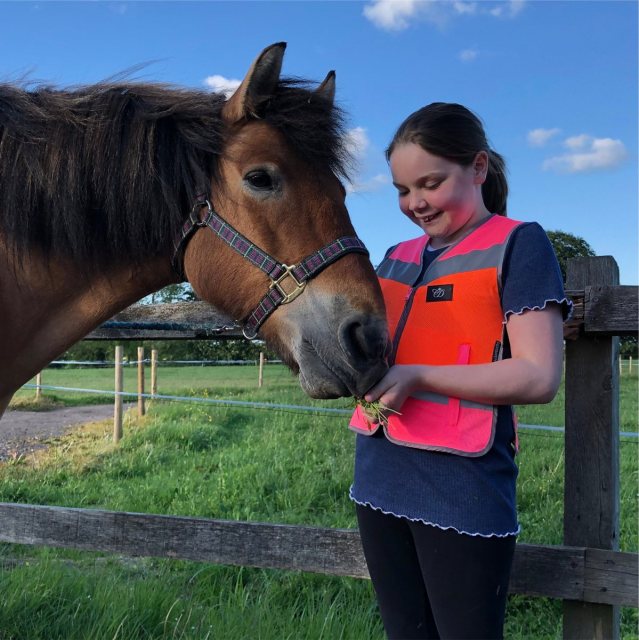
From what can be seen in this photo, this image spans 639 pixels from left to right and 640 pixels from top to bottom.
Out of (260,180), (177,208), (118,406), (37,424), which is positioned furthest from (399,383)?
(37,424)

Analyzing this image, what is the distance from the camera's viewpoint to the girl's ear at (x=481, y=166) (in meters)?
1.58

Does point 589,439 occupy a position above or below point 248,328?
below

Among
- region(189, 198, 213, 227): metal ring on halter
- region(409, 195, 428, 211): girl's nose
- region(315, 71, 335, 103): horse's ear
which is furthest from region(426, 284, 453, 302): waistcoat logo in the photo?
region(315, 71, 335, 103): horse's ear

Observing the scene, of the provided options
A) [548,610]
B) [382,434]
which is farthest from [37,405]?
[382,434]

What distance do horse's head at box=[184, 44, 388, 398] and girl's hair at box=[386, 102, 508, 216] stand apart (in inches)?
12.9

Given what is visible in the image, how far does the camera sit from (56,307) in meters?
2.01

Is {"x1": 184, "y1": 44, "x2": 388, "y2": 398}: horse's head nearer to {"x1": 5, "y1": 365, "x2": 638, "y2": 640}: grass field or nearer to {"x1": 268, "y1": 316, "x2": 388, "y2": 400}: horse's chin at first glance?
{"x1": 268, "y1": 316, "x2": 388, "y2": 400}: horse's chin

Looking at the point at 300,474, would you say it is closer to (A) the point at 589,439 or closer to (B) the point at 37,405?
(A) the point at 589,439

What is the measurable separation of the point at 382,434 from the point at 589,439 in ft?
3.94

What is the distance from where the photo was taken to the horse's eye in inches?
71.8

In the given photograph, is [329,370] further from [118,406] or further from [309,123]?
[118,406]

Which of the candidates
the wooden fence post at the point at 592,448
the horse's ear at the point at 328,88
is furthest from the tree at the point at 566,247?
the horse's ear at the point at 328,88

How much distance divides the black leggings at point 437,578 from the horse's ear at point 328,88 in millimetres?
1442

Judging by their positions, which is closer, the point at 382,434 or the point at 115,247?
the point at 382,434
